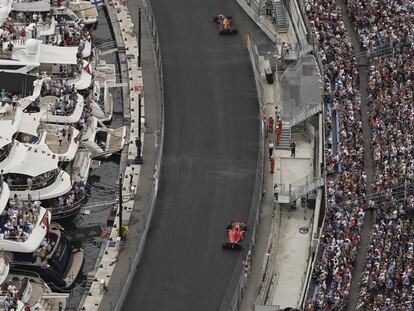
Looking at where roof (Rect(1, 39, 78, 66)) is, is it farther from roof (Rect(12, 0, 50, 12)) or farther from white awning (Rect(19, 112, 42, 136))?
white awning (Rect(19, 112, 42, 136))

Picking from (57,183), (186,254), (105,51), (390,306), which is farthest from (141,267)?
(105,51)

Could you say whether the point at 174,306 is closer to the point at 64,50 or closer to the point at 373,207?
the point at 373,207

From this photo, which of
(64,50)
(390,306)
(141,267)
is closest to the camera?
(390,306)

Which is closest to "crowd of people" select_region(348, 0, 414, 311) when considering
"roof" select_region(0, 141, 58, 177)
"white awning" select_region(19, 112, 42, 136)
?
"roof" select_region(0, 141, 58, 177)

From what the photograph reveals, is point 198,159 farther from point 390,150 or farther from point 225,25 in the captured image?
point 225,25

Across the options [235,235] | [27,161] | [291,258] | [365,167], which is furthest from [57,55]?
[291,258]

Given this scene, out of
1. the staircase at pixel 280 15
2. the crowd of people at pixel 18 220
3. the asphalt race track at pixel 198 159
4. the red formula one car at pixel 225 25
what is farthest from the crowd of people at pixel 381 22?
the crowd of people at pixel 18 220

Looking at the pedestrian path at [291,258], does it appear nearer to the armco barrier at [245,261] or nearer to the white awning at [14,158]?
the armco barrier at [245,261]

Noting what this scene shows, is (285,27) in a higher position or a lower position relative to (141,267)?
higher
